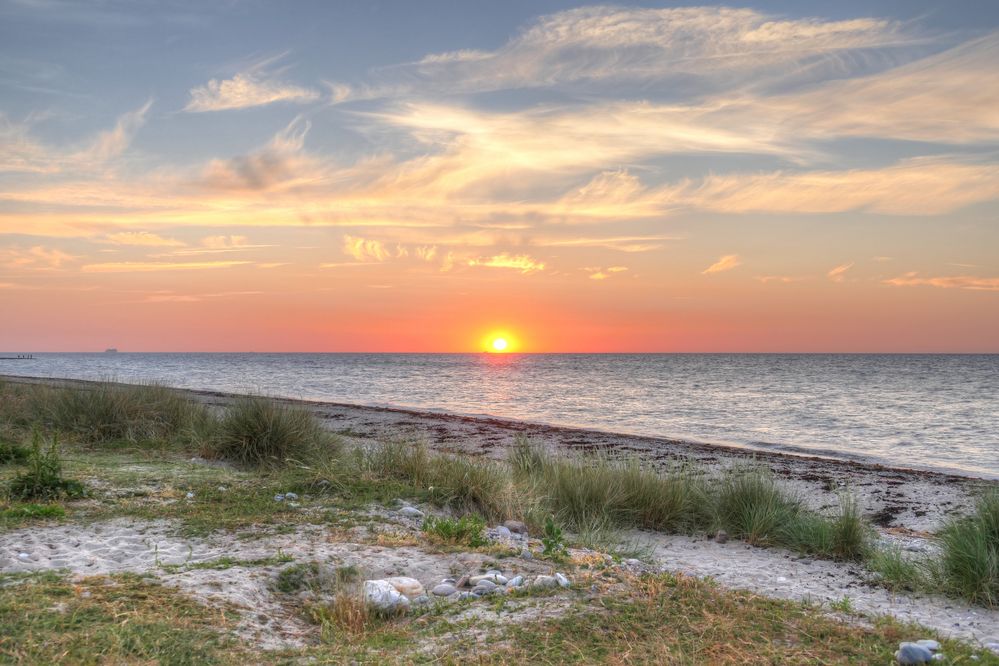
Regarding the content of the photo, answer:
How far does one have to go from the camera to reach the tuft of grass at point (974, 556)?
6.36 meters

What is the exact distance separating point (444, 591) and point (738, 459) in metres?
12.7

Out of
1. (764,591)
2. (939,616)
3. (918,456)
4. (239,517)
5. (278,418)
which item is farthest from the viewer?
(918,456)

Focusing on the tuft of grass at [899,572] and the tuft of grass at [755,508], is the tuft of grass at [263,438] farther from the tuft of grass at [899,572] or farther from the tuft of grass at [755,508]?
the tuft of grass at [899,572]

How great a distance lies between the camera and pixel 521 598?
17.0ft

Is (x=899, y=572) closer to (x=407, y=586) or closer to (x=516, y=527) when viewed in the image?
(x=516, y=527)

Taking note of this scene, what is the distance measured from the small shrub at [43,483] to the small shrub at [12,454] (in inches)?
87.6

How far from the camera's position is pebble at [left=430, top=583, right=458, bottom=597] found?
5422 millimetres

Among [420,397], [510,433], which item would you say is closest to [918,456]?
[510,433]

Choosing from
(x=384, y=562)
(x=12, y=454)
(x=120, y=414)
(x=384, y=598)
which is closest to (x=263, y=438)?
(x=12, y=454)

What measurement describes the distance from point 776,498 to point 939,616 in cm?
352

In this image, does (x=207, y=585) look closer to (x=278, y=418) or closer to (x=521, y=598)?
(x=521, y=598)

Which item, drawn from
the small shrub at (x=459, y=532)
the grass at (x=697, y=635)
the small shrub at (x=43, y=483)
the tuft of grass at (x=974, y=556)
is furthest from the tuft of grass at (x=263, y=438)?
the tuft of grass at (x=974, y=556)

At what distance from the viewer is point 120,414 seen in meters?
13.6

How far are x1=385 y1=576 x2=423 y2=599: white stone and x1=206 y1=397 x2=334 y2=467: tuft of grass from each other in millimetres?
6291
